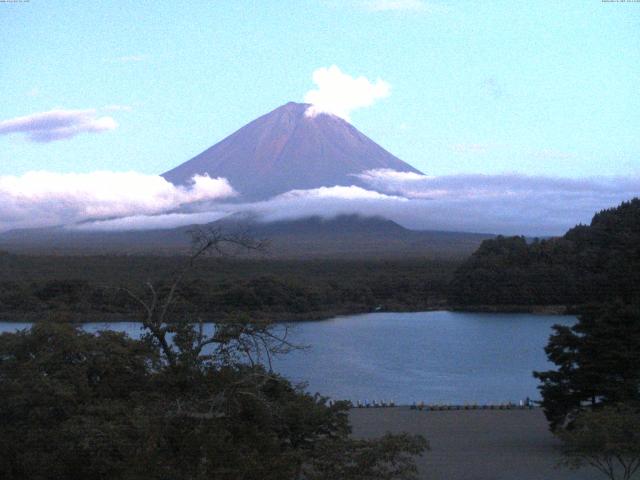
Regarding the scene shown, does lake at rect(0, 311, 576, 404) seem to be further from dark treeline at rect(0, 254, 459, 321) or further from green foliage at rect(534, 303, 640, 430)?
green foliage at rect(534, 303, 640, 430)

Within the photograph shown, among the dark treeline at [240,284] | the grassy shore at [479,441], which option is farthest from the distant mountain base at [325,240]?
the grassy shore at [479,441]

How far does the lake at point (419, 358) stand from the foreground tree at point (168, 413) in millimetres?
6916

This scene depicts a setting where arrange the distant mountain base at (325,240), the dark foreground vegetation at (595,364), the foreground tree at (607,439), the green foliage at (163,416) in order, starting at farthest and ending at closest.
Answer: the distant mountain base at (325,240)
the dark foreground vegetation at (595,364)
the foreground tree at (607,439)
the green foliage at (163,416)

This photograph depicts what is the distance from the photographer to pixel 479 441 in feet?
43.2

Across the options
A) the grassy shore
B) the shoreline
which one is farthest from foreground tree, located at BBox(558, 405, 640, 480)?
the shoreline

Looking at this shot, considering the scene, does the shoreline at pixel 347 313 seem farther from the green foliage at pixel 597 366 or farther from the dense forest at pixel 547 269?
the green foliage at pixel 597 366

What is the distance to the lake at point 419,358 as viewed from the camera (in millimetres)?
19203

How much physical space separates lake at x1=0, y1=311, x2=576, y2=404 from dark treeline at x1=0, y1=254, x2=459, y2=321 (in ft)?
5.33

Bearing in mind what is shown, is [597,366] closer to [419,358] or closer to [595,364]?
[595,364]

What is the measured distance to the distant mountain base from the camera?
59550mm

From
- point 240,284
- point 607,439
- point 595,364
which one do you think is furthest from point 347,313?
point 607,439

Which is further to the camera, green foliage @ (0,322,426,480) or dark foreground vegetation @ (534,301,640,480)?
dark foreground vegetation @ (534,301,640,480)

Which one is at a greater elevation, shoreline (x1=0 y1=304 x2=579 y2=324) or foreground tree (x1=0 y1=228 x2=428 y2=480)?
foreground tree (x1=0 y1=228 x2=428 y2=480)

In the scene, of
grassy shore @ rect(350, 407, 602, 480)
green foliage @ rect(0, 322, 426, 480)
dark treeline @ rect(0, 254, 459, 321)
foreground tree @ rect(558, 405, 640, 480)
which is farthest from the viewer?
dark treeline @ rect(0, 254, 459, 321)
